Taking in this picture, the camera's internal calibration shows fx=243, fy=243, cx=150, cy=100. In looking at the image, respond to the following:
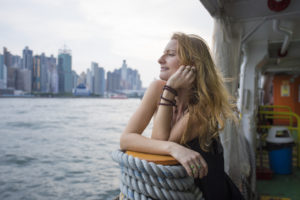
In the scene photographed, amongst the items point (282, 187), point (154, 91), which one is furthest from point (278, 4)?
point (282, 187)

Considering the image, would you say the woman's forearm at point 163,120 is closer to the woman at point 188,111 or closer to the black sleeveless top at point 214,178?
the woman at point 188,111

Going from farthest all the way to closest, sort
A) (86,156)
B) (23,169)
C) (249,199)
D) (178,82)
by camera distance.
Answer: (86,156) → (23,169) → (249,199) → (178,82)

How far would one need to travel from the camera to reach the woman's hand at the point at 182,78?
1000 millimetres

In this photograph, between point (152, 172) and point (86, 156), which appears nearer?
point (152, 172)

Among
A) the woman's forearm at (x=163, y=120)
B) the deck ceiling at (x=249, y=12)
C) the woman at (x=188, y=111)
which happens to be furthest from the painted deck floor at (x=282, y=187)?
the woman's forearm at (x=163, y=120)

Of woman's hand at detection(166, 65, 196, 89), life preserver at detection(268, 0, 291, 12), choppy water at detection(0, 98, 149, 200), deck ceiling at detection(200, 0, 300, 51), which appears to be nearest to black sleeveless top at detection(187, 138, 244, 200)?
woman's hand at detection(166, 65, 196, 89)

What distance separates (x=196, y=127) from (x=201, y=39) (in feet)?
1.35

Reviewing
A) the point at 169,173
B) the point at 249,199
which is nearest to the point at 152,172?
the point at 169,173

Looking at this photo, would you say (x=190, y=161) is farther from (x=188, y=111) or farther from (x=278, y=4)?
(x=278, y=4)

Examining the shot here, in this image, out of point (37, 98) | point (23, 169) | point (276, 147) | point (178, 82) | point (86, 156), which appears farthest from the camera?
point (37, 98)

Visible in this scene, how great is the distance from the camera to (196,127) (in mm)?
1024

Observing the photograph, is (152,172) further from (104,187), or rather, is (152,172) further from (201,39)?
(104,187)

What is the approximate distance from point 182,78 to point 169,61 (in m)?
0.12

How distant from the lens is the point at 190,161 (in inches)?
32.4
